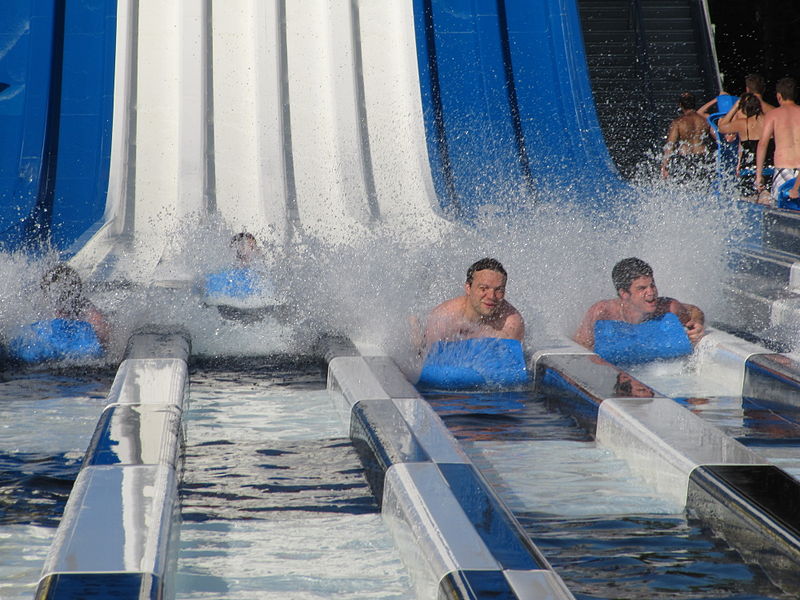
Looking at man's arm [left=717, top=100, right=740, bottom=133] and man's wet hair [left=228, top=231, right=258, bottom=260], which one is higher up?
man's arm [left=717, top=100, right=740, bottom=133]

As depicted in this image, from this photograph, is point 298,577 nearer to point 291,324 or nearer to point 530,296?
point 291,324

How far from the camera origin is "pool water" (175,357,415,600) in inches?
73.9

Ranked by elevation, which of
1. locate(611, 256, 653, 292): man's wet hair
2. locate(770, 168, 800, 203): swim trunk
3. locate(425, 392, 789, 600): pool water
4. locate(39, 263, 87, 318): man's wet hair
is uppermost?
locate(770, 168, 800, 203): swim trunk

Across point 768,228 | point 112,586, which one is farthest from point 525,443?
point 768,228

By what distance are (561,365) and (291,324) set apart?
3.92 ft

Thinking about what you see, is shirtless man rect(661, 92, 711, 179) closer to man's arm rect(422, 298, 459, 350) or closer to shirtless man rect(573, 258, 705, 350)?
shirtless man rect(573, 258, 705, 350)

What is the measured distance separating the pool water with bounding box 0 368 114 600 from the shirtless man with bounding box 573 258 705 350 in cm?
176

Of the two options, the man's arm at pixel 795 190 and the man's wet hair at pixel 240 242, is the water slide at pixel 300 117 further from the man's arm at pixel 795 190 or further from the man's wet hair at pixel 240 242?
the man's arm at pixel 795 190

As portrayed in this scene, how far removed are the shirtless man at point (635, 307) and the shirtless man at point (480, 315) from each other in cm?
37

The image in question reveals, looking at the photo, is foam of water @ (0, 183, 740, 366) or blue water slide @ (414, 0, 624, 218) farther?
blue water slide @ (414, 0, 624, 218)

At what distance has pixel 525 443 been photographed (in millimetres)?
2812

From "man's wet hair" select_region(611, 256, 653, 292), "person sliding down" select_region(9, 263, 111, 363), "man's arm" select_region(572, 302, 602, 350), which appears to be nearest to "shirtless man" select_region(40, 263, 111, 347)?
"person sliding down" select_region(9, 263, 111, 363)

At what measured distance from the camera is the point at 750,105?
20.6 feet

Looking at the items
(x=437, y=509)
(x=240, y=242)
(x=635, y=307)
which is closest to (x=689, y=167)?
(x=635, y=307)
